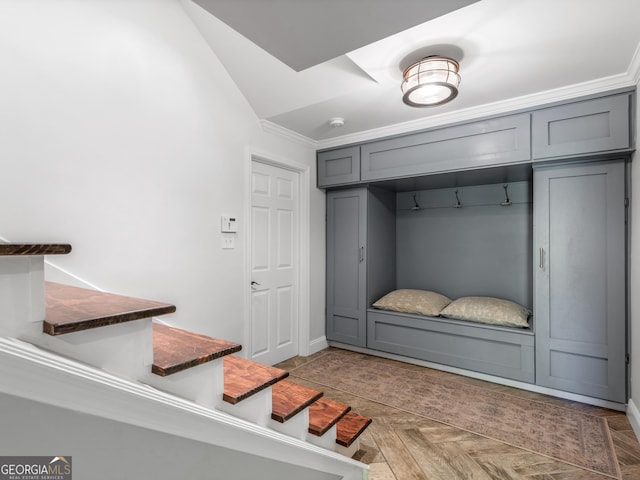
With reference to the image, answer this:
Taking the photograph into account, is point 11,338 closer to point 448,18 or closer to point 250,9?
point 250,9

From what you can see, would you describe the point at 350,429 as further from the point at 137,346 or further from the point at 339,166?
the point at 339,166

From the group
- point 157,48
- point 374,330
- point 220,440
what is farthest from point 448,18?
point 374,330

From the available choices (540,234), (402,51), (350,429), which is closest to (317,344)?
(350,429)

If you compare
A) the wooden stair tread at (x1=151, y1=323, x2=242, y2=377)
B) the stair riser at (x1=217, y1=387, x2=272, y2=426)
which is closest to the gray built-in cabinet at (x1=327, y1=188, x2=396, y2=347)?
the stair riser at (x1=217, y1=387, x2=272, y2=426)

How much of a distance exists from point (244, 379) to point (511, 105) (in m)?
2.81

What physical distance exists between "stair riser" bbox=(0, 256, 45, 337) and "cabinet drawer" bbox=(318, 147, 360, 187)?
303 cm

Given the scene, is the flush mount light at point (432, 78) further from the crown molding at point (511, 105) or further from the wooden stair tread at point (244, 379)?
the wooden stair tread at point (244, 379)

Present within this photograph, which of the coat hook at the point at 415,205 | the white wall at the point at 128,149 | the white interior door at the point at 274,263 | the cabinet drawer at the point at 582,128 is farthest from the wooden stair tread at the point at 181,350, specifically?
the coat hook at the point at 415,205

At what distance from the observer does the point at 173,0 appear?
2203 millimetres

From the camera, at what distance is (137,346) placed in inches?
32.8

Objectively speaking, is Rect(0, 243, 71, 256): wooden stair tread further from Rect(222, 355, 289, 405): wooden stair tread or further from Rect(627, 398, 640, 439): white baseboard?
Rect(627, 398, 640, 439): white baseboard

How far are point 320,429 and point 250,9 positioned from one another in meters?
1.75

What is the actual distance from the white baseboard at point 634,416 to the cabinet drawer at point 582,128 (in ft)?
5.72

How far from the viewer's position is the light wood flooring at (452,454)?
1739 millimetres
